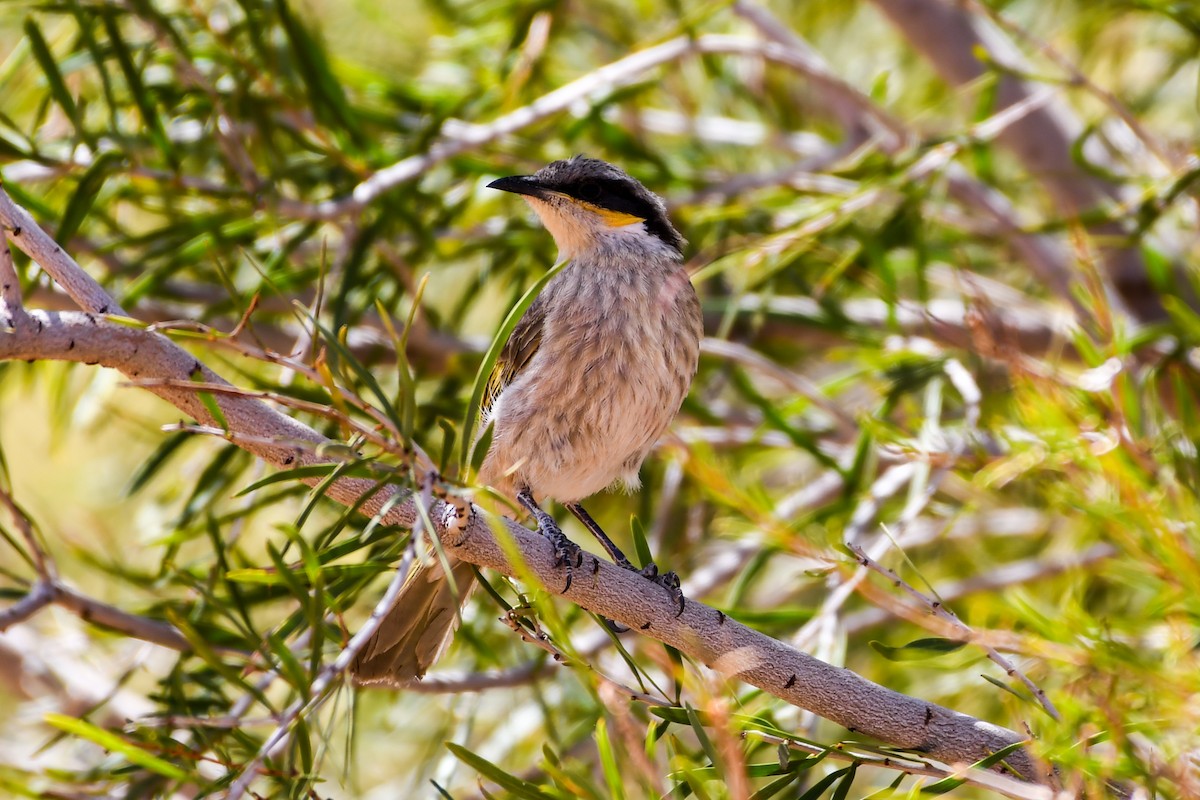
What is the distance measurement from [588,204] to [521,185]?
0.21 metres

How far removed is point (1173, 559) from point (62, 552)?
14.1ft

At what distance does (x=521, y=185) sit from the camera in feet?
10.5

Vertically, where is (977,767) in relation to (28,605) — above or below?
below

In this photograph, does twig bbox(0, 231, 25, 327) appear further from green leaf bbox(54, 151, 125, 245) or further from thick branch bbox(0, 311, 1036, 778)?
green leaf bbox(54, 151, 125, 245)

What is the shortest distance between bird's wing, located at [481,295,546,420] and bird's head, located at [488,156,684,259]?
27cm

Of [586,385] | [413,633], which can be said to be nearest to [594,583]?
[413,633]

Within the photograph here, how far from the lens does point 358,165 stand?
3.22 m

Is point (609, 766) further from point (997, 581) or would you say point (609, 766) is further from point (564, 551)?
point (997, 581)

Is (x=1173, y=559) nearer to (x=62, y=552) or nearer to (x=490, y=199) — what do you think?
(x=490, y=199)

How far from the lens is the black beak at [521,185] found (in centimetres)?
313

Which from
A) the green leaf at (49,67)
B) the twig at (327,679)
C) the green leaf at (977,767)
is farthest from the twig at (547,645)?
the green leaf at (49,67)

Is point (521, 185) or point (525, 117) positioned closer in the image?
point (521, 185)

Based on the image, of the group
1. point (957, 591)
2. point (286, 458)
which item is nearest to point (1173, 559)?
point (286, 458)

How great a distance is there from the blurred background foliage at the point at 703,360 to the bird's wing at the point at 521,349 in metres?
0.23
